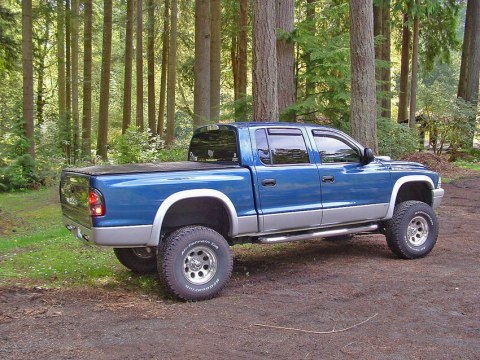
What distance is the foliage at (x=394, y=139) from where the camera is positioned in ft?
56.0

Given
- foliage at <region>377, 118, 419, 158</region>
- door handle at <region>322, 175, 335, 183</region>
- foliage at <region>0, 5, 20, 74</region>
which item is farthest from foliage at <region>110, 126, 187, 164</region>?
door handle at <region>322, 175, 335, 183</region>

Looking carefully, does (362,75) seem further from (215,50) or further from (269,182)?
(215,50)

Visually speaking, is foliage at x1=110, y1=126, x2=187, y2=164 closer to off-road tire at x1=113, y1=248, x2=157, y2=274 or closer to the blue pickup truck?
the blue pickup truck

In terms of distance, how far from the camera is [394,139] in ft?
58.6

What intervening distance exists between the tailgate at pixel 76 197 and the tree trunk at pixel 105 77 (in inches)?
567

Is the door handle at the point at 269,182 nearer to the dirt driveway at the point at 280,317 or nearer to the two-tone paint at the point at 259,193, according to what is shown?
the two-tone paint at the point at 259,193

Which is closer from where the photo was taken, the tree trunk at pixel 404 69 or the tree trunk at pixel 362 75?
the tree trunk at pixel 362 75

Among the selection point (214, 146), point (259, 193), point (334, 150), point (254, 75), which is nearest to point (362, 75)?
point (254, 75)

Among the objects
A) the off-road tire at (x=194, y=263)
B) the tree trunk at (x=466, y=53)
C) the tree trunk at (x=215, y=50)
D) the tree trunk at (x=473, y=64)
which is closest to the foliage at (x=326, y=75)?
the tree trunk at (x=215, y=50)

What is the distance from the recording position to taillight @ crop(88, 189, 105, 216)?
528 centimetres

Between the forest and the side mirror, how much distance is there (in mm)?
4441

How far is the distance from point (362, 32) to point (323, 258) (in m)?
6.36

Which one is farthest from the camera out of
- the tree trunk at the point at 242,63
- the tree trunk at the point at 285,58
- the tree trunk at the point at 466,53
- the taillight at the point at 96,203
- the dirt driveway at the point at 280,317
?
the tree trunk at the point at 466,53

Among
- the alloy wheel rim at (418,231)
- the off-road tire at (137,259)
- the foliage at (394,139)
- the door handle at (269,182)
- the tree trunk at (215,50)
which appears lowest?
the off-road tire at (137,259)
